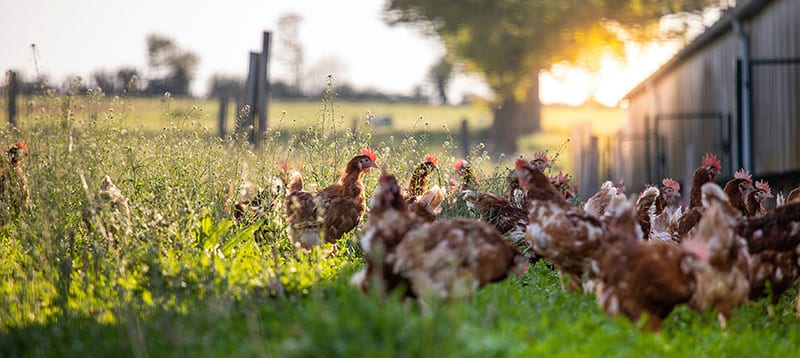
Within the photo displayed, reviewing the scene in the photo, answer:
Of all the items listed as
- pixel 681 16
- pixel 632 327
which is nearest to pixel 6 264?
pixel 632 327

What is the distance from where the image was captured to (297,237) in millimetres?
8648

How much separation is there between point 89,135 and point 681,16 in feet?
120

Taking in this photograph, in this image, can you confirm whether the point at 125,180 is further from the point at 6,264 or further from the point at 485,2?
the point at 485,2

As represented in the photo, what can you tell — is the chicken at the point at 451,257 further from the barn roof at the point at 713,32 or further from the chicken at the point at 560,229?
the barn roof at the point at 713,32

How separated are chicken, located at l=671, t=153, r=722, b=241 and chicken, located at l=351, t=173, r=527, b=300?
309cm

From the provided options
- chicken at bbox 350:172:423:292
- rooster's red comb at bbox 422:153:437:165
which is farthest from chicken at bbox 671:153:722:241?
chicken at bbox 350:172:423:292

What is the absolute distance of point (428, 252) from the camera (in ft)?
18.7

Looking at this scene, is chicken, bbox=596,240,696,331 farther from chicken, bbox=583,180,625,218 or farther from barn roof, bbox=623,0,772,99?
barn roof, bbox=623,0,772,99

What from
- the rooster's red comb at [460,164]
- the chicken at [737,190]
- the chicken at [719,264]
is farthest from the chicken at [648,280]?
the rooster's red comb at [460,164]

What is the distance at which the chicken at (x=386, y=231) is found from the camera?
5.85 meters

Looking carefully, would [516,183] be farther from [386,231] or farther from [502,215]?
[386,231]

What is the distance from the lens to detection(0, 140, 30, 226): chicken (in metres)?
8.60

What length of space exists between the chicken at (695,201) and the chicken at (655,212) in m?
0.19

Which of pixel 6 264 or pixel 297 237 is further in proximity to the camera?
pixel 297 237
